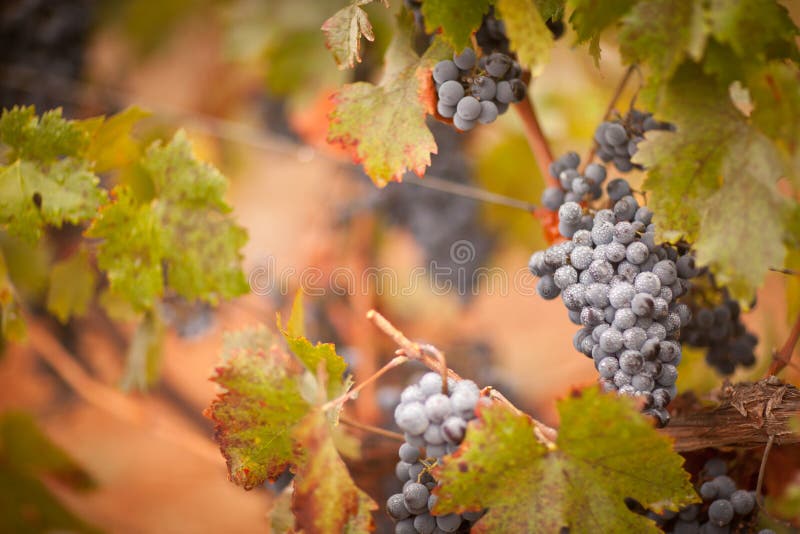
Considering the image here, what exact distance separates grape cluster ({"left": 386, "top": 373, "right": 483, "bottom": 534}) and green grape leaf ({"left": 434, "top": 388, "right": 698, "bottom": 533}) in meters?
0.02

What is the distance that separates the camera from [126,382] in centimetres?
106

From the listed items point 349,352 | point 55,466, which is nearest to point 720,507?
point 349,352

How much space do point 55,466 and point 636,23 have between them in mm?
1290

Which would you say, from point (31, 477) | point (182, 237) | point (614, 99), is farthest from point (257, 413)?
point (31, 477)

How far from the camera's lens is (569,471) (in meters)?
0.55

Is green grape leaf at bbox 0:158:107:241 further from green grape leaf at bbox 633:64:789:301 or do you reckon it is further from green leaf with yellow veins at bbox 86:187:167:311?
green grape leaf at bbox 633:64:789:301

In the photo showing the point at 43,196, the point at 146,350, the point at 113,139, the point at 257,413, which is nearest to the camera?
the point at 257,413

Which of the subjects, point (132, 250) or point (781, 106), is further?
point (132, 250)

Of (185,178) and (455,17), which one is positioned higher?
(455,17)

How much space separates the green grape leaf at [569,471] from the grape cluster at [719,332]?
0.26 m

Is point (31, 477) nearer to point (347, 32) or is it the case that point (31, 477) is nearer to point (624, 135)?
point (347, 32)

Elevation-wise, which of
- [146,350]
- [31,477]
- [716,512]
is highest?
[716,512]

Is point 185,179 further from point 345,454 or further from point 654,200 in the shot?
point 654,200

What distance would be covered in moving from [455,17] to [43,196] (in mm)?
486
